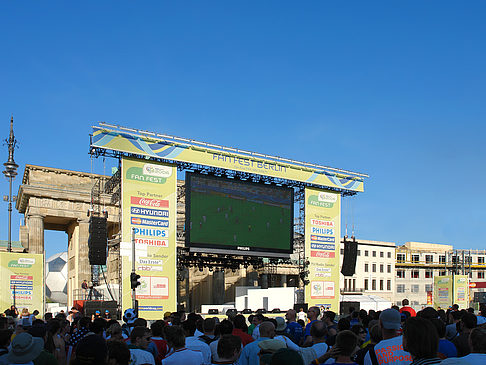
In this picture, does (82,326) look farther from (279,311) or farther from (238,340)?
(279,311)

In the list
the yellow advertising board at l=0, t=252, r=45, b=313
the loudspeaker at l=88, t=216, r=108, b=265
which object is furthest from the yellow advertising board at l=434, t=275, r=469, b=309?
the yellow advertising board at l=0, t=252, r=45, b=313

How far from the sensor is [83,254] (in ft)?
165

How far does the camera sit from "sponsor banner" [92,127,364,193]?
32.5m

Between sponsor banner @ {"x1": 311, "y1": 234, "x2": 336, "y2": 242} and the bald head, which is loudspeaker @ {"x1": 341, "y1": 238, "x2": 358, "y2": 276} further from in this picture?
the bald head

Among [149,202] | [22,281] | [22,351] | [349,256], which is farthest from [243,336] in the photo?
[349,256]

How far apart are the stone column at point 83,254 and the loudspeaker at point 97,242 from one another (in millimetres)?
21281

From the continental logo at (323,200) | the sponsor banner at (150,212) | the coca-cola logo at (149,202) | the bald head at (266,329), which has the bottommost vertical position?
the bald head at (266,329)

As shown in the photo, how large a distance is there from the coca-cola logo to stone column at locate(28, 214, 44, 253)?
18.2 m

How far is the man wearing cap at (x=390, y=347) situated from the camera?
5.45 metres

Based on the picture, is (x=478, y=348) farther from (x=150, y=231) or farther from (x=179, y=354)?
(x=150, y=231)

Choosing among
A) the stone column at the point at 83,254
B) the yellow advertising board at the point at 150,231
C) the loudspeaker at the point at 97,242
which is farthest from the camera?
the stone column at the point at 83,254

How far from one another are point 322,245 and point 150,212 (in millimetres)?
16144

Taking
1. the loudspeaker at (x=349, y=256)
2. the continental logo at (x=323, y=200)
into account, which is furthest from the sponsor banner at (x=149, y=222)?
the loudspeaker at (x=349, y=256)

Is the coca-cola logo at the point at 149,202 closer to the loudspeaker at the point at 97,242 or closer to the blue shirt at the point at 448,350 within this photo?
the loudspeaker at the point at 97,242
